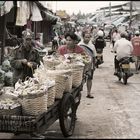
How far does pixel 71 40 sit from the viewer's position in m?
9.98

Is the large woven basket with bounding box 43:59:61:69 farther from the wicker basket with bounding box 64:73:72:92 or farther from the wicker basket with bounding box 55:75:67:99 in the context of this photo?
the wicker basket with bounding box 55:75:67:99

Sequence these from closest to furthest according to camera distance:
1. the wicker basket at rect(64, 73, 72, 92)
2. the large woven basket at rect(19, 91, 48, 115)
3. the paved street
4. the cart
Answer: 1. the cart
2. the large woven basket at rect(19, 91, 48, 115)
3. the wicker basket at rect(64, 73, 72, 92)
4. the paved street

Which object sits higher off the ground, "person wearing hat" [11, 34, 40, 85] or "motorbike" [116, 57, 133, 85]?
"person wearing hat" [11, 34, 40, 85]

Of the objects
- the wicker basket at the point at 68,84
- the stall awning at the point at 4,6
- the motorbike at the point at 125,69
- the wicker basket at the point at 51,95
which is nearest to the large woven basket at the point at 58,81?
the wicker basket at the point at 68,84

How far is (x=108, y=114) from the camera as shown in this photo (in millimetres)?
10680

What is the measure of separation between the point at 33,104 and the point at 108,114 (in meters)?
4.34

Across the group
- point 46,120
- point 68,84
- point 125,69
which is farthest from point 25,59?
point 125,69

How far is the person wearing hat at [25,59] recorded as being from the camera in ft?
30.6

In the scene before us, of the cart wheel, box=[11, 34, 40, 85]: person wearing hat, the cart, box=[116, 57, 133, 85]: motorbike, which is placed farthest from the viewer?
box=[116, 57, 133, 85]: motorbike

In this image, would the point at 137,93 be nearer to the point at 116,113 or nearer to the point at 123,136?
the point at 116,113

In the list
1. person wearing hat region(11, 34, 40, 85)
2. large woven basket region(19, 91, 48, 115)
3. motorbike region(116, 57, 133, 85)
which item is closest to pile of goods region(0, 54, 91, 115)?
large woven basket region(19, 91, 48, 115)

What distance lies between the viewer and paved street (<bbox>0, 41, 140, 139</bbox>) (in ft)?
28.7

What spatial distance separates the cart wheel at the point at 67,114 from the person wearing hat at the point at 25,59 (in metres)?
1.46

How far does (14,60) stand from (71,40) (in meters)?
1.33
